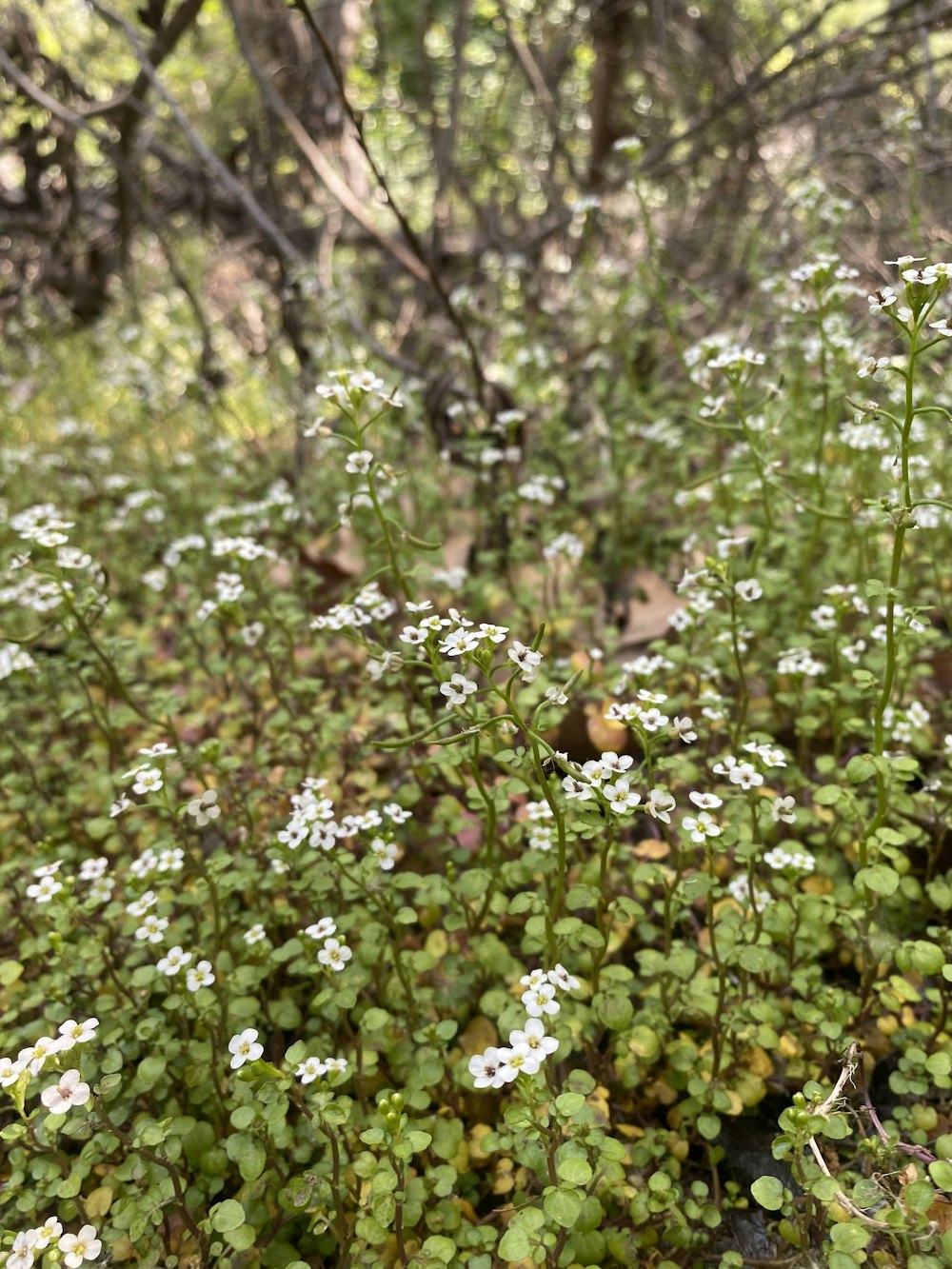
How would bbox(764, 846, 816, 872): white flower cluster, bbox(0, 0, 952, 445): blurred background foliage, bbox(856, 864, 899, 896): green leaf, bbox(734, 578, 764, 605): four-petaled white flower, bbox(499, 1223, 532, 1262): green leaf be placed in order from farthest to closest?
bbox(0, 0, 952, 445): blurred background foliage, bbox(734, 578, 764, 605): four-petaled white flower, bbox(764, 846, 816, 872): white flower cluster, bbox(856, 864, 899, 896): green leaf, bbox(499, 1223, 532, 1262): green leaf

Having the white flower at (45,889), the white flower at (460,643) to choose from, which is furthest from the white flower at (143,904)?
the white flower at (460,643)

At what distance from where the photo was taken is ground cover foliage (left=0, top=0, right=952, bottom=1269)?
5.64ft

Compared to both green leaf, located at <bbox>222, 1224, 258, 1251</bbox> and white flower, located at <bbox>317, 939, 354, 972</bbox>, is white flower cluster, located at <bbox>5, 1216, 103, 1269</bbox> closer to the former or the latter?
green leaf, located at <bbox>222, 1224, 258, 1251</bbox>

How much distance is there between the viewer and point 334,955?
188 centimetres

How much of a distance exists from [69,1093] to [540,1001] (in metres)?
0.89

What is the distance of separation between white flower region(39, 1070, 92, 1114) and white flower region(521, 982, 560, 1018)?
0.83 metres

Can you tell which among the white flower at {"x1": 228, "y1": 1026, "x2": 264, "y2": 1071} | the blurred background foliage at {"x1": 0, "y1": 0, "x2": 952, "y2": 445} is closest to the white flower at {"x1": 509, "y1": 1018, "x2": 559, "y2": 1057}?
the white flower at {"x1": 228, "y1": 1026, "x2": 264, "y2": 1071}

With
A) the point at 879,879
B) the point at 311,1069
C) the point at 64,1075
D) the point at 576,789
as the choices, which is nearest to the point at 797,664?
the point at 879,879

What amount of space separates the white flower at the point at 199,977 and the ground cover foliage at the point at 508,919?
0.01 metres

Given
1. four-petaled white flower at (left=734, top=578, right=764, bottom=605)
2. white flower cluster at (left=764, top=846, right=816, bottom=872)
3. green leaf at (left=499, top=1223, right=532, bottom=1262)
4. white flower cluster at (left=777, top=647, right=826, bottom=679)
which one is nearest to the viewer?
green leaf at (left=499, top=1223, right=532, bottom=1262)

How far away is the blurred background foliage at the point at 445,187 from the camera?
438 cm

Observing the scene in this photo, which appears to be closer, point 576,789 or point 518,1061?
point 518,1061

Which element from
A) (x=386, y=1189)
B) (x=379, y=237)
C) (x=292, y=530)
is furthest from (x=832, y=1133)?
(x=379, y=237)

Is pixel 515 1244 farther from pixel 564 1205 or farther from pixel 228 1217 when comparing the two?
pixel 228 1217
